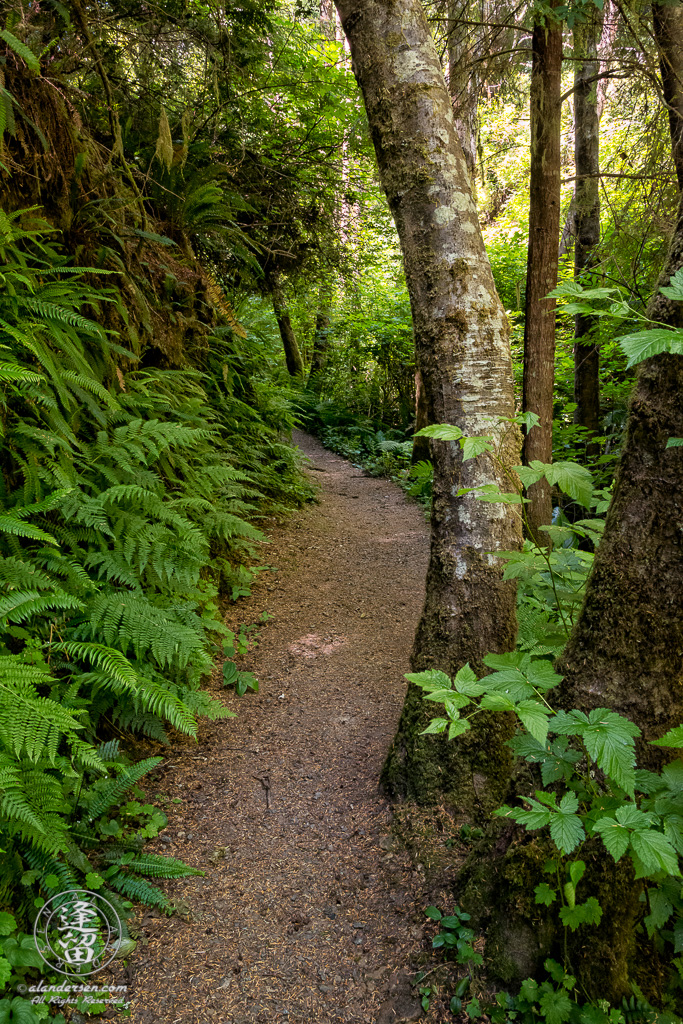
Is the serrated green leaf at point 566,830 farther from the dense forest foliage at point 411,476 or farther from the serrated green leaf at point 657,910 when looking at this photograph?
the serrated green leaf at point 657,910

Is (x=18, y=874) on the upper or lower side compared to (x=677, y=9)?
lower

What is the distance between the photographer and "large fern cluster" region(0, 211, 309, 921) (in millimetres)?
2244

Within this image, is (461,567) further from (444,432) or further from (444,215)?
(444,215)

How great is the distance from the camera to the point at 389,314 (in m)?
12.5

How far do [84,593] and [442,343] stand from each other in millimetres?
2238

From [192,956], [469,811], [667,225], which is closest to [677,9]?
[667,225]

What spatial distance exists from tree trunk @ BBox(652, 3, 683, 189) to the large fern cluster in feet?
14.2

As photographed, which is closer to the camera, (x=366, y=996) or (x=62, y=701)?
(x=366, y=996)

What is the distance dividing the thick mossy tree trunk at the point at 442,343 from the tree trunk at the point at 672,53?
8.06 ft

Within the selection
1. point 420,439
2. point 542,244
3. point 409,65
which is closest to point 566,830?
point 409,65

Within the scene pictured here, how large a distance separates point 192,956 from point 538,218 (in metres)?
5.50

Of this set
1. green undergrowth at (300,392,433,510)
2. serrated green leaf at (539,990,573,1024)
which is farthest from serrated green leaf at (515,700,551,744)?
green undergrowth at (300,392,433,510)

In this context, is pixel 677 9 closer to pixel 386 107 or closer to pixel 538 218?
pixel 538 218

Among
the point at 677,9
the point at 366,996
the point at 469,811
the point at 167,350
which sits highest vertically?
the point at 677,9
